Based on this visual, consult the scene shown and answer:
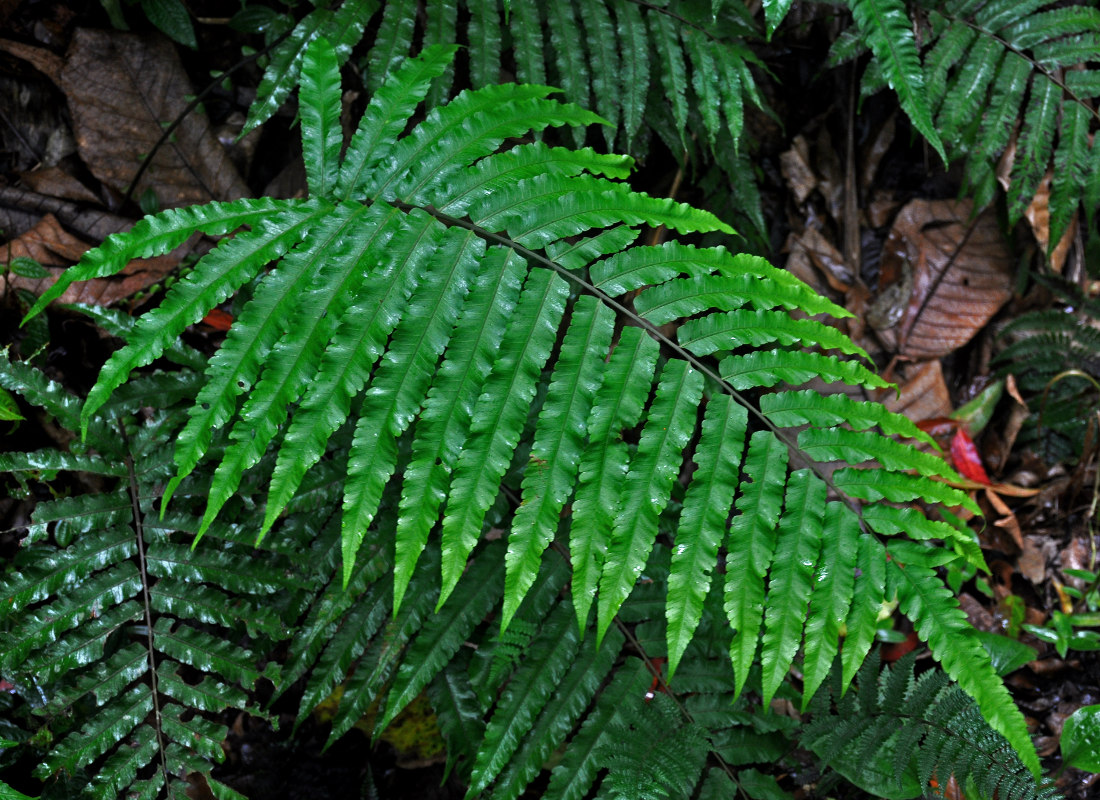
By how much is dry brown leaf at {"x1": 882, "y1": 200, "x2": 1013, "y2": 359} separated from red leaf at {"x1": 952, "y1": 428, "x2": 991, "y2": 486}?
449mm

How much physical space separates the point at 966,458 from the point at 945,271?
96 centimetres

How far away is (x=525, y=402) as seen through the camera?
159 centimetres

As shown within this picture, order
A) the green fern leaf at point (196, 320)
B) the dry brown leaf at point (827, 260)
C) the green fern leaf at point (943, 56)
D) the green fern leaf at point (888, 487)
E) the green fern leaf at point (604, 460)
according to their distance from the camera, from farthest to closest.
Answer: the dry brown leaf at point (827, 260) → the green fern leaf at point (943, 56) → the green fern leaf at point (888, 487) → the green fern leaf at point (604, 460) → the green fern leaf at point (196, 320)

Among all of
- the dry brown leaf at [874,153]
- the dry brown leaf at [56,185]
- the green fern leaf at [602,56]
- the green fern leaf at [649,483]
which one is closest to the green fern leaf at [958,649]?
the green fern leaf at [649,483]

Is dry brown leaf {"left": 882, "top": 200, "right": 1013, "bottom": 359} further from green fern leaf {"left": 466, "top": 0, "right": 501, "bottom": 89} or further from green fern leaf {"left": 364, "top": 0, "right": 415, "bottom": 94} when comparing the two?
green fern leaf {"left": 364, "top": 0, "right": 415, "bottom": 94}

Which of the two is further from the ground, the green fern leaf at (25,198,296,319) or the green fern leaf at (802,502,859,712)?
the green fern leaf at (25,198,296,319)

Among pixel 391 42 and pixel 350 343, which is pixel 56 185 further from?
pixel 350 343

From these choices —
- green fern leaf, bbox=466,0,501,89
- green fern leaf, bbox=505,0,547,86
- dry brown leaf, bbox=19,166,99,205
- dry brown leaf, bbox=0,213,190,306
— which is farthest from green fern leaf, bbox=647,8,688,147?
dry brown leaf, bbox=19,166,99,205

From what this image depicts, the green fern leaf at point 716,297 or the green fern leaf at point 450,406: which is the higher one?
the green fern leaf at point 716,297

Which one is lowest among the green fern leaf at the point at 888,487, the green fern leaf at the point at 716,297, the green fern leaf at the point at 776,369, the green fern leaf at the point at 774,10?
the green fern leaf at the point at 888,487

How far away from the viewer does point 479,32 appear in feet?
8.05

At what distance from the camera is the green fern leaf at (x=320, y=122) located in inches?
71.4

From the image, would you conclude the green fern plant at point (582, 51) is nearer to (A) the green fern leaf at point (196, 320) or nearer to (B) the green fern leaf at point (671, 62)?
(B) the green fern leaf at point (671, 62)

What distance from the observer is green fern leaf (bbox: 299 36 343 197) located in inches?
71.4
